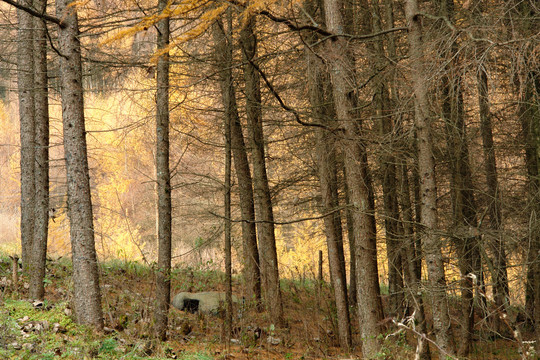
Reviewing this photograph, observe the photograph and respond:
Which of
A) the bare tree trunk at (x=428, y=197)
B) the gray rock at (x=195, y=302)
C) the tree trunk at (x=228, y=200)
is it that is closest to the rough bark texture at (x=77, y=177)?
the tree trunk at (x=228, y=200)

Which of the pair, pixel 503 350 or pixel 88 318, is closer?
pixel 88 318

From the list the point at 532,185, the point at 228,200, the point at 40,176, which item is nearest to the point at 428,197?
the point at 532,185

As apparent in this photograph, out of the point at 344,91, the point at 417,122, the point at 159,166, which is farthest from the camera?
the point at 159,166

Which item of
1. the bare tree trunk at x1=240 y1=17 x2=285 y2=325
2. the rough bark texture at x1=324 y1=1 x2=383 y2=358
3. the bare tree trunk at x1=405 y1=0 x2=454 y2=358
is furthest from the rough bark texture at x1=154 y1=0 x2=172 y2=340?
the bare tree trunk at x1=405 y1=0 x2=454 y2=358

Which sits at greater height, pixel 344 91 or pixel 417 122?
pixel 344 91

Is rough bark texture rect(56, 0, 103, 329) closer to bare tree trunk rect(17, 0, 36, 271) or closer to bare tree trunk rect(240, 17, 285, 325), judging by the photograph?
bare tree trunk rect(17, 0, 36, 271)

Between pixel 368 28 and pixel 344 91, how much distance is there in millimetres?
4279

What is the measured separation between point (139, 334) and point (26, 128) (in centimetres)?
527

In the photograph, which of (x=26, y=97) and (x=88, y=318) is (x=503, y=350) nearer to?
(x=88, y=318)

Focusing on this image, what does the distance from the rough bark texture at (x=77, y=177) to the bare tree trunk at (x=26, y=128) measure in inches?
99.1

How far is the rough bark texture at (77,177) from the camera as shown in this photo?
6.53 m

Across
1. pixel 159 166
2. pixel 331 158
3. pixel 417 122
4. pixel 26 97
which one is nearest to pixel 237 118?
pixel 331 158

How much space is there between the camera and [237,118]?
406 inches

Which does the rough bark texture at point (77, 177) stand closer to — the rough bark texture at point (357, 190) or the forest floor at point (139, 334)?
the forest floor at point (139, 334)
